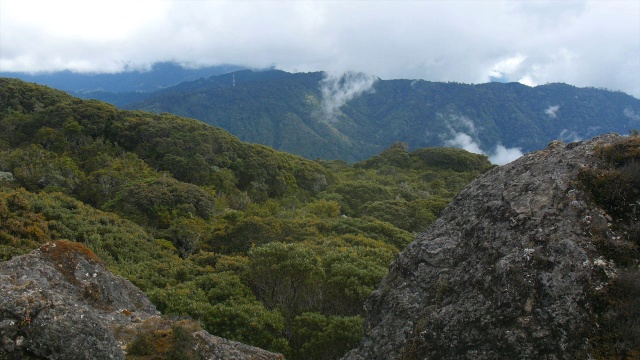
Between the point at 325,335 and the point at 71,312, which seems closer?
the point at 71,312

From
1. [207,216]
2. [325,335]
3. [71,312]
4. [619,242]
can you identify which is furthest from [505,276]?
[207,216]

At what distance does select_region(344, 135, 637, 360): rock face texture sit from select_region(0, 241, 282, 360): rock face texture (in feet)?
10.2

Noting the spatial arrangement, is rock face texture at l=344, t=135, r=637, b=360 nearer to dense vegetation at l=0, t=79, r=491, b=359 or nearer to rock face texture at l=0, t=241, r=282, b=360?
rock face texture at l=0, t=241, r=282, b=360

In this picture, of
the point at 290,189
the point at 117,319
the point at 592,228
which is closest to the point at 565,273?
the point at 592,228

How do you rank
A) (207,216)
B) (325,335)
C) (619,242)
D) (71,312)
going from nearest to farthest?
1. (619,242)
2. (71,312)
3. (325,335)
4. (207,216)

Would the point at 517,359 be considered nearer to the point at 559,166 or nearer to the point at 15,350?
the point at 559,166

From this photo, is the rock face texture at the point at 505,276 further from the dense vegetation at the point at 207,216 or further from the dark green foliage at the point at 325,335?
the dense vegetation at the point at 207,216

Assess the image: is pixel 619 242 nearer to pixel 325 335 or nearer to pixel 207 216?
pixel 325 335

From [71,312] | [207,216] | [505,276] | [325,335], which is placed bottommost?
[207,216]

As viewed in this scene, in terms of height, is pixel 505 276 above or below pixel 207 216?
above

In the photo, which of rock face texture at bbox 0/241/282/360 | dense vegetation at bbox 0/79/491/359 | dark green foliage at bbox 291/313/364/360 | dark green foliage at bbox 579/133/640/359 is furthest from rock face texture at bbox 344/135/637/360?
dense vegetation at bbox 0/79/491/359

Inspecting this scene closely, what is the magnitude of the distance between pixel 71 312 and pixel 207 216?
23253 millimetres

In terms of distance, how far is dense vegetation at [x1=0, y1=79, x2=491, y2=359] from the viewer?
39.6 ft

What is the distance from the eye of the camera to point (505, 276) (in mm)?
5297
